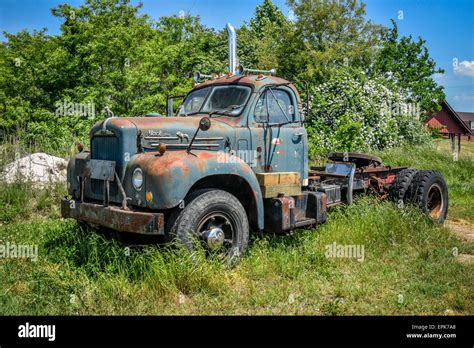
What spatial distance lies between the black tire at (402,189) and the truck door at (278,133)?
7.06ft

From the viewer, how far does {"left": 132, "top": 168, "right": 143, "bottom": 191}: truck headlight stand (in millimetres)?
5238

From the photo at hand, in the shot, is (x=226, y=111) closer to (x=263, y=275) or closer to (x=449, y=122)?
(x=263, y=275)

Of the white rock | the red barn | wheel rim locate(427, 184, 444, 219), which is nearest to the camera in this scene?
wheel rim locate(427, 184, 444, 219)

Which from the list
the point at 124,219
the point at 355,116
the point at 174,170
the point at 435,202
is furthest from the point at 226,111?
the point at 355,116

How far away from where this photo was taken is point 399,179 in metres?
8.56

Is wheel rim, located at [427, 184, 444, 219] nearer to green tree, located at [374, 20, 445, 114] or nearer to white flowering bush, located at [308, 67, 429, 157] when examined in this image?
white flowering bush, located at [308, 67, 429, 157]

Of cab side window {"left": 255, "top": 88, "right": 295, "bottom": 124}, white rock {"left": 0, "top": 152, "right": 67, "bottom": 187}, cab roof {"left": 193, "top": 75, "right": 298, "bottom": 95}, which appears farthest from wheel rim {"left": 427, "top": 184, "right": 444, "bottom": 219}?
white rock {"left": 0, "top": 152, "right": 67, "bottom": 187}

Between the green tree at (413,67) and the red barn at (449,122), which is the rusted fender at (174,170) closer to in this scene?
the green tree at (413,67)

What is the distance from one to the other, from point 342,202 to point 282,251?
7.15 feet

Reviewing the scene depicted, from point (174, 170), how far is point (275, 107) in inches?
88.7

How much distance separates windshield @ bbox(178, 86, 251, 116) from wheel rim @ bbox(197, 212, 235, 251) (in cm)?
150

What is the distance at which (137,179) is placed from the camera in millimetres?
5293

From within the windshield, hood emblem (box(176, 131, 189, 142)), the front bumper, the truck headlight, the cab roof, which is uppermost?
the cab roof

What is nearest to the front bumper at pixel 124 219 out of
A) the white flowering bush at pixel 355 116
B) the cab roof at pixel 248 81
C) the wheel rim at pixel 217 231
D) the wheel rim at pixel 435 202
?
the wheel rim at pixel 217 231
